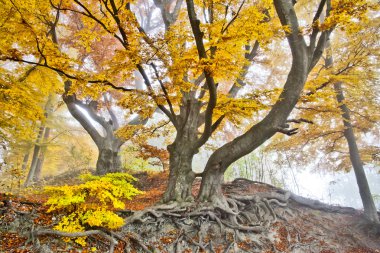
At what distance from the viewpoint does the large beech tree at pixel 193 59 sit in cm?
540

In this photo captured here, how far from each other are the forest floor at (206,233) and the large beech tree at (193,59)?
1.06 meters

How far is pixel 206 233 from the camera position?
21.2 feet

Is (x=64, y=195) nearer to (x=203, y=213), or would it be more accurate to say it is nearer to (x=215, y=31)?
(x=203, y=213)

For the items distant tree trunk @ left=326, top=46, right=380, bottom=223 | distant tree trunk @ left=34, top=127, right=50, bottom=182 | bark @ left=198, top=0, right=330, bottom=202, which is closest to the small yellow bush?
bark @ left=198, top=0, right=330, bottom=202

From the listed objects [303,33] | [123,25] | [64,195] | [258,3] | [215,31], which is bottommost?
[64,195]

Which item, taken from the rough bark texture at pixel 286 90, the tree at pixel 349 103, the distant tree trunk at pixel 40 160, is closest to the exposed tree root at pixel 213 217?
the rough bark texture at pixel 286 90

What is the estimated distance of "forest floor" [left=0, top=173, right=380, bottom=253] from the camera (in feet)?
15.1

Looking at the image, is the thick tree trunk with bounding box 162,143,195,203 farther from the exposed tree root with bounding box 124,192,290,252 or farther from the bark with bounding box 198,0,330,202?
the bark with bounding box 198,0,330,202

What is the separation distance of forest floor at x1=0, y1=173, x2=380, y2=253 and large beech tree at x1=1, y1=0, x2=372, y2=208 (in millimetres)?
1061

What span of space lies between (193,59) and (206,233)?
14.3 feet

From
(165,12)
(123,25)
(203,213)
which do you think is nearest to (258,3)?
(165,12)

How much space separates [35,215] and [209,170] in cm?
451

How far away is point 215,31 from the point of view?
5.44 metres

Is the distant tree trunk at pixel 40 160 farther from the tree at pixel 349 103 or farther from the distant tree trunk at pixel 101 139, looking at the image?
the tree at pixel 349 103
